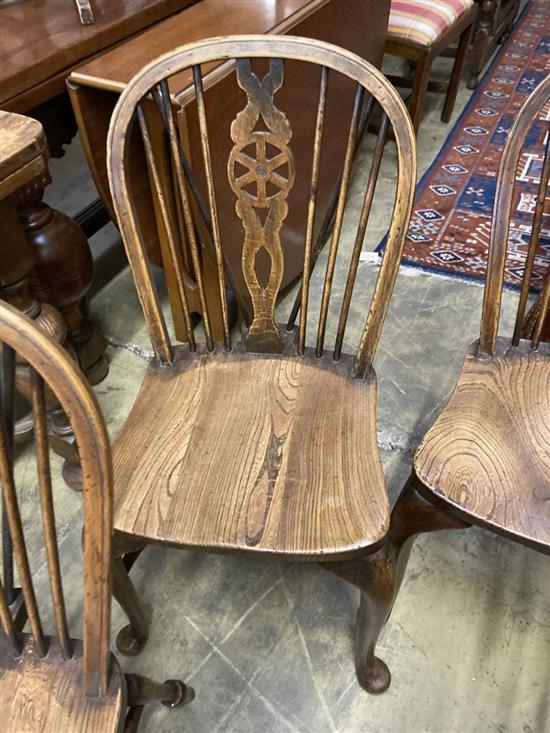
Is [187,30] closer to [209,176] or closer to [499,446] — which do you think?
[209,176]

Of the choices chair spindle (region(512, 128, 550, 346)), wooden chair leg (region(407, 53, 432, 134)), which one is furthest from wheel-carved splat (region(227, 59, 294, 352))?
wooden chair leg (region(407, 53, 432, 134))

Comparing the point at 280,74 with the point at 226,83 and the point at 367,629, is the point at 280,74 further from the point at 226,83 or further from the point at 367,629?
the point at 367,629

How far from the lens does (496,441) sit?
2.86ft

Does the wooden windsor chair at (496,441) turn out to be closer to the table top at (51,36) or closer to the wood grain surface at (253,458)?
the wood grain surface at (253,458)

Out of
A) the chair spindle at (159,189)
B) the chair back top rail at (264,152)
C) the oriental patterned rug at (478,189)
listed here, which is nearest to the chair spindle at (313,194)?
the chair back top rail at (264,152)

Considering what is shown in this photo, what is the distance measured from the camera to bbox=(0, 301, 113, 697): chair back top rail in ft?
1.67

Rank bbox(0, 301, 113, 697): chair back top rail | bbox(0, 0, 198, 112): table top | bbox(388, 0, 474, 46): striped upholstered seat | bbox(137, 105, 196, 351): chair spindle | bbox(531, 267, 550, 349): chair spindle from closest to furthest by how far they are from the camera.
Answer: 1. bbox(0, 301, 113, 697): chair back top rail
2. bbox(137, 105, 196, 351): chair spindle
3. bbox(531, 267, 550, 349): chair spindle
4. bbox(0, 0, 198, 112): table top
5. bbox(388, 0, 474, 46): striped upholstered seat

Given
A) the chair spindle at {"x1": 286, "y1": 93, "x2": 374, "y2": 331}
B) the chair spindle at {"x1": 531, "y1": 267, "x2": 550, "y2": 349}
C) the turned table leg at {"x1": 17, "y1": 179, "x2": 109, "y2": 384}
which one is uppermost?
the chair spindle at {"x1": 286, "y1": 93, "x2": 374, "y2": 331}

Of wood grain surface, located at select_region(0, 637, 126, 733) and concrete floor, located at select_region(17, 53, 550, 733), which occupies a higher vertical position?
wood grain surface, located at select_region(0, 637, 126, 733)

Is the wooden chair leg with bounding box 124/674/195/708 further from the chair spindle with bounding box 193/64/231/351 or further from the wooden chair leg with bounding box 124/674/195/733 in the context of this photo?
the chair spindle with bounding box 193/64/231/351

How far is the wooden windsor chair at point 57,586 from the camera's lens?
A: 0.51 metres

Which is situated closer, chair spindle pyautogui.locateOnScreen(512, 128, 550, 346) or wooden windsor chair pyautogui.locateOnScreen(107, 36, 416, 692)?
wooden windsor chair pyautogui.locateOnScreen(107, 36, 416, 692)

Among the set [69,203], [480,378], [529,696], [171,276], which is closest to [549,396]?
[480,378]

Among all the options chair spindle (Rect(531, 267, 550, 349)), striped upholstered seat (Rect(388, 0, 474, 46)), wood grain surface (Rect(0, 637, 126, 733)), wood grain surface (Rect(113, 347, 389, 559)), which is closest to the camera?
wood grain surface (Rect(0, 637, 126, 733))
